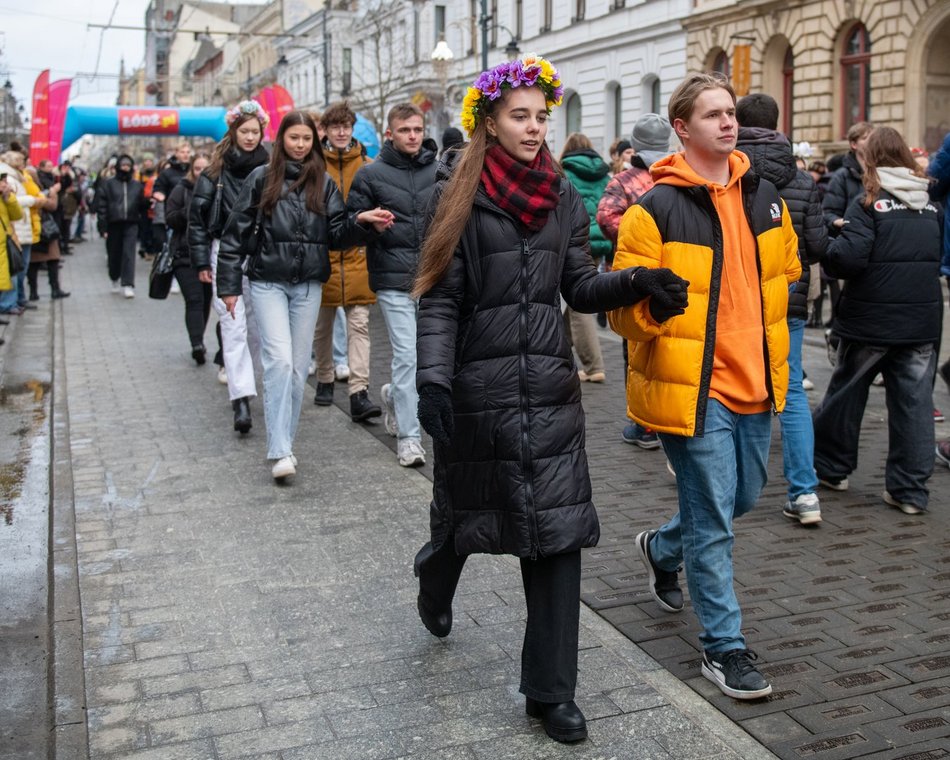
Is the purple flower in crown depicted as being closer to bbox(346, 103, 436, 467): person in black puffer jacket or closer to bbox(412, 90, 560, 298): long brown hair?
bbox(412, 90, 560, 298): long brown hair

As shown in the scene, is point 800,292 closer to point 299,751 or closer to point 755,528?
point 755,528

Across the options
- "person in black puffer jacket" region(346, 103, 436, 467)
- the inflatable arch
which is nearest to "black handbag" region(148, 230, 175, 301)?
"person in black puffer jacket" region(346, 103, 436, 467)

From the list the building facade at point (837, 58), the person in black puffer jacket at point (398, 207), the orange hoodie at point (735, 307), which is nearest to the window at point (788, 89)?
the building facade at point (837, 58)

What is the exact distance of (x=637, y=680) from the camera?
4.14 metres

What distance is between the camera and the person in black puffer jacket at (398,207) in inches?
292

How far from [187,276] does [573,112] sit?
102 ft

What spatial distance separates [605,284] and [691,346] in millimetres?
399

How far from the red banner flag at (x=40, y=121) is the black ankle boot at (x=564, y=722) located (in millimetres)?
26681

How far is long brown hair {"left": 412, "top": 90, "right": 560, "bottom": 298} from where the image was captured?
3.72m

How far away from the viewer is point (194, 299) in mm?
10992

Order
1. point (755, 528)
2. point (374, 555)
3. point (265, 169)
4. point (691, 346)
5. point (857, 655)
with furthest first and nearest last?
point (265, 169)
point (755, 528)
point (374, 555)
point (857, 655)
point (691, 346)

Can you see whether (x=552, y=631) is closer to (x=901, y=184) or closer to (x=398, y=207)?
(x=901, y=184)

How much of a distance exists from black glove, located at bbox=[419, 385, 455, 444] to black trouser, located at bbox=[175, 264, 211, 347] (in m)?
7.63

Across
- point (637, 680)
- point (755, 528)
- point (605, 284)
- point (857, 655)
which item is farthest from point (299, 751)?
point (755, 528)
